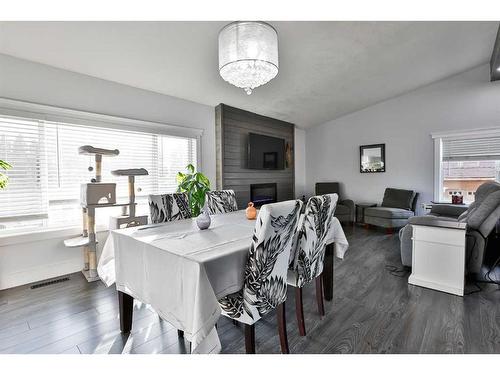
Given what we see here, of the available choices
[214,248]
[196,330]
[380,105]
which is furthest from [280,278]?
[380,105]

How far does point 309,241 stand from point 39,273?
3.07m

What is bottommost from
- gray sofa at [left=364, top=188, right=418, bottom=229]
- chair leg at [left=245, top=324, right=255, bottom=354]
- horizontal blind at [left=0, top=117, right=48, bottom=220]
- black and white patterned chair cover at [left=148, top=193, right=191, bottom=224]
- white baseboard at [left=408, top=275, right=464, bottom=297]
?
white baseboard at [left=408, top=275, right=464, bottom=297]

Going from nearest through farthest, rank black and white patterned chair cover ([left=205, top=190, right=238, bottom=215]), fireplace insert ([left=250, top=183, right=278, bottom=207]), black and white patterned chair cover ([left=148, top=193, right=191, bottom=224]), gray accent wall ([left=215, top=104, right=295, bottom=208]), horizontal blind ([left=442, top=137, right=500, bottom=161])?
black and white patterned chair cover ([left=148, top=193, right=191, bottom=224]), black and white patterned chair cover ([left=205, top=190, right=238, bottom=215]), horizontal blind ([left=442, top=137, right=500, bottom=161]), gray accent wall ([left=215, top=104, right=295, bottom=208]), fireplace insert ([left=250, top=183, right=278, bottom=207])

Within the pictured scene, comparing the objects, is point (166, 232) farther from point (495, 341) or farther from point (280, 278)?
point (495, 341)

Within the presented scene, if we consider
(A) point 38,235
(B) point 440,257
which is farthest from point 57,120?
(B) point 440,257

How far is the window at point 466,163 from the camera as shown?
470cm

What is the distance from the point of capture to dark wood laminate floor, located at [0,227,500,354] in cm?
171

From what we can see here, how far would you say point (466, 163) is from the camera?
16.3 feet

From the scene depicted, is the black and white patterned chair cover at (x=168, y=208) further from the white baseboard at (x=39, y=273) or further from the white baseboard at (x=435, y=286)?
the white baseboard at (x=435, y=286)

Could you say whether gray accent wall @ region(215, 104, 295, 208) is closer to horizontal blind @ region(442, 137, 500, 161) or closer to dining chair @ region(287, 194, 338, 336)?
dining chair @ region(287, 194, 338, 336)

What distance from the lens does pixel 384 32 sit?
10.7ft

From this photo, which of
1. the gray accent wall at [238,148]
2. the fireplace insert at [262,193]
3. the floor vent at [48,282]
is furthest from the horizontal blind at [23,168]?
the fireplace insert at [262,193]

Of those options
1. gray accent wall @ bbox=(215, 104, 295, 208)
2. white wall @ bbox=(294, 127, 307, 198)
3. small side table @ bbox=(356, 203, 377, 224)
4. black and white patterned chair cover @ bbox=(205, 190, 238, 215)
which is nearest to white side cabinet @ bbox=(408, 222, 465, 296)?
black and white patterned chair cover @ bbox=(205, 190, 238, 215)

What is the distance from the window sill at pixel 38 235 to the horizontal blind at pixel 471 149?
6.51 meters
